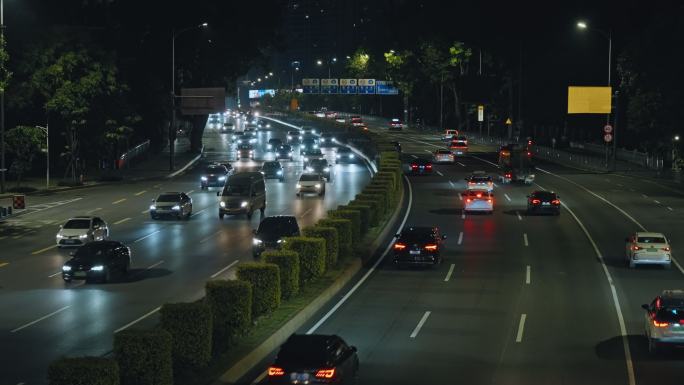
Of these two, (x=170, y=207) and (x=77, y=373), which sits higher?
(x=77, y=373)

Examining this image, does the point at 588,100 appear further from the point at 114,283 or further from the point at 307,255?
the point at 114,283

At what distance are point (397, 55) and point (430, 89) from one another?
7.57 m

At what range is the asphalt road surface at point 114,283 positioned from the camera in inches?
1029

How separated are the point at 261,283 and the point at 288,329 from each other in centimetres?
145

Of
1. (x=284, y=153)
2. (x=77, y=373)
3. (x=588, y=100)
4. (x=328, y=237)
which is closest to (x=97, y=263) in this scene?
(x=328, y=237)

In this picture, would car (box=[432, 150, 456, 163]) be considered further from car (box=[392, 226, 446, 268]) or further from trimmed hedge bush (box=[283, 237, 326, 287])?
trimmed hedge bush (box=[283, 237, 326, 287])

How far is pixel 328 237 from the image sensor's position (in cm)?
3662

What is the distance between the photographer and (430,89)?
6718 inches

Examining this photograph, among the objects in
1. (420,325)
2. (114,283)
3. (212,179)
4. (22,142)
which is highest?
(22,142)

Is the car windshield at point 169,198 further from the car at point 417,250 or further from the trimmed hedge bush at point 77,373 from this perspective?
the trimmed hedge bush at point 77,373

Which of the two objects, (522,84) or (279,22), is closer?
(279,22)

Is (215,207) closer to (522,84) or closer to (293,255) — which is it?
(293,255)

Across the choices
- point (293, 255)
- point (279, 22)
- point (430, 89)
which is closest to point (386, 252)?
point (293, 255)

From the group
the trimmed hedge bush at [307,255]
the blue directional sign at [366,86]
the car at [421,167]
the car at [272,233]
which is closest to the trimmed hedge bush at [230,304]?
the trimmed hedge bush at [307,255]
